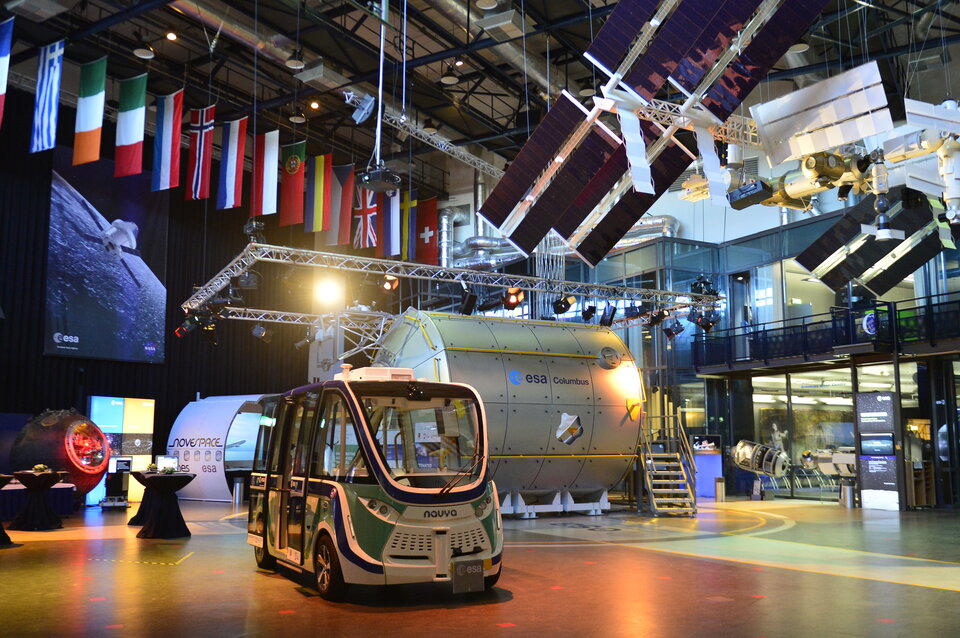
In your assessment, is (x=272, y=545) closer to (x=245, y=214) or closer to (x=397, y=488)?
(x=397, y=488)

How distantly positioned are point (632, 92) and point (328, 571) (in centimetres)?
781

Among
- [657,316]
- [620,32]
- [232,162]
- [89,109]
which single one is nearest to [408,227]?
[232,162]

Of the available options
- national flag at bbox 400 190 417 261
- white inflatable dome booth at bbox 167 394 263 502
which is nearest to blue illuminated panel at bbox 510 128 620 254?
white inflatable dome booth at bbox 167 394 263 502

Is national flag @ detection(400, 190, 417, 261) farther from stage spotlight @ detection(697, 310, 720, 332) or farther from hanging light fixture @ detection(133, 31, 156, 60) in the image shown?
stage spotlight @ detection(697, 310, 720, 332)

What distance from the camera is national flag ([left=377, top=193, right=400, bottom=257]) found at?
27250 millimetres

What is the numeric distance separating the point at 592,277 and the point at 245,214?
1280cm

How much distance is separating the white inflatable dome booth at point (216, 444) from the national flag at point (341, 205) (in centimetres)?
536

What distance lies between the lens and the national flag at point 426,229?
2902 cm

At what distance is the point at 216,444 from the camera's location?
77.0 ft

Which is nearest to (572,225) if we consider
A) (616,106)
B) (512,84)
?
(616,106)

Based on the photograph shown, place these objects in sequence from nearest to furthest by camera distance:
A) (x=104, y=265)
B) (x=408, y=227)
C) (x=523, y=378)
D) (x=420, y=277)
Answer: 1. (x=523, y=378)
2. (x=420, y=277)
3. (x=104, y=265)
4. (x=408, y=227)

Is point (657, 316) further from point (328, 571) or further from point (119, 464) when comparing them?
point (328, 571)

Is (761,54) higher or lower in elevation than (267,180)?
lower

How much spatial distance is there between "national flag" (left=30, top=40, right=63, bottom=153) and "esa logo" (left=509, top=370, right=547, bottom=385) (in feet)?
36.9
